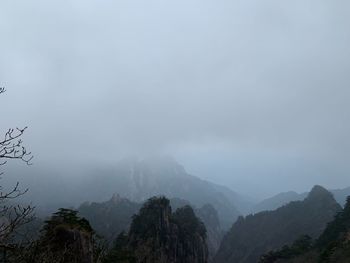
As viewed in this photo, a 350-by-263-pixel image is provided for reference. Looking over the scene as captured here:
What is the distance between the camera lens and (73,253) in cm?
3997

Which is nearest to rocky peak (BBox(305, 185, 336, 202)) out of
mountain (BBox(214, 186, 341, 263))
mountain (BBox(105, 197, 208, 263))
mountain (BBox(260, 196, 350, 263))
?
mountain (BBox(214, 186, 341, 263))

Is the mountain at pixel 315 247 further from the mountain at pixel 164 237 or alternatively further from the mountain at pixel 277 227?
the mountain at pixel 277 227

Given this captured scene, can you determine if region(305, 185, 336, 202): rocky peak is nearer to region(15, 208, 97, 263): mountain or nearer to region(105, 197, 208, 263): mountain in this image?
region(105, 197, 208, 263): mountain

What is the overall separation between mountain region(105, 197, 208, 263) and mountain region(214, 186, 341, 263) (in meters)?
50.1

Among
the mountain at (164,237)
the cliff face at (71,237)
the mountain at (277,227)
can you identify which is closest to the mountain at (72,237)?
the cliff face at (71,237)

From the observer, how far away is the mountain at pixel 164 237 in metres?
87.4

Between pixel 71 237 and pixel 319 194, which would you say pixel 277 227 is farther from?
pixel 71 237

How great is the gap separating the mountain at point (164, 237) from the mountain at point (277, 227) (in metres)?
50.1

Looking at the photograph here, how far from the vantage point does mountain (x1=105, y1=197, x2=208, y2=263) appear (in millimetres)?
87369

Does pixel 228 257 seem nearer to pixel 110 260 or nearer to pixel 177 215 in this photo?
pixel 177 215

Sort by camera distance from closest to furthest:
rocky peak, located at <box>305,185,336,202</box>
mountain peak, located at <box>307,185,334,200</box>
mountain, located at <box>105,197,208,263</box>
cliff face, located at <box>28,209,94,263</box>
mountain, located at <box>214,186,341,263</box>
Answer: cliff face, located at <box>28,209,94,263</box> → mountain, located at <box>105,197,208,263</box> → mountain, located at <box>214,186,341,263</box> → rocky peak, located at <box>305,185,336,202</box> → mountain peak, located at <box>307,185,334,200</box>

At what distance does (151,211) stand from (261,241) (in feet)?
257

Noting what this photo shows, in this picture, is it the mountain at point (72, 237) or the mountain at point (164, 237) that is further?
the mountain at point (164, 237)

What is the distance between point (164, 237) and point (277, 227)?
82751mm
